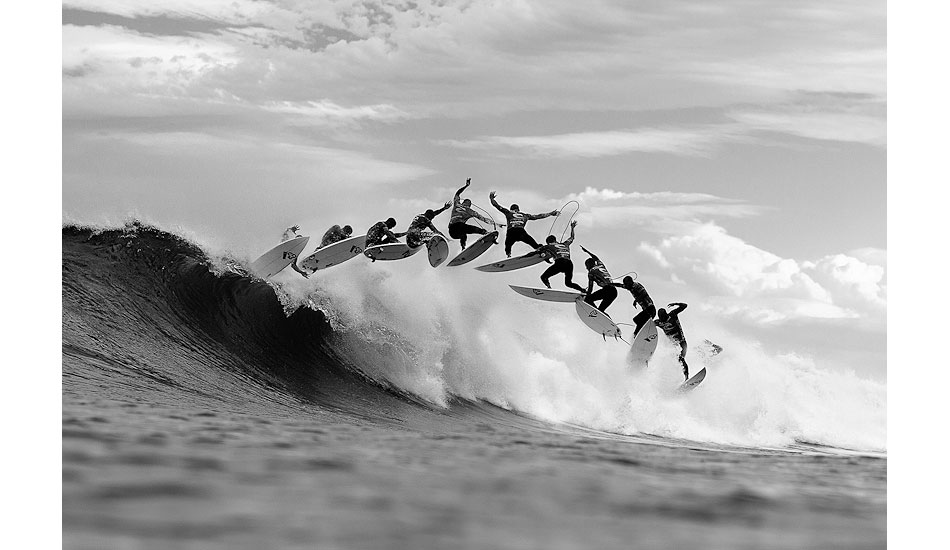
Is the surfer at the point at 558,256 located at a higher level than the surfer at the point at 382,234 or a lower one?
lower

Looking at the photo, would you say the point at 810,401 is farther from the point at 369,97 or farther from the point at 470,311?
the point at 369,97

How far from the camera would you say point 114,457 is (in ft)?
12.8

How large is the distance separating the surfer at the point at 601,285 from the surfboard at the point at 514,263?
515mm

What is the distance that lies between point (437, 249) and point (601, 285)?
1768 mm

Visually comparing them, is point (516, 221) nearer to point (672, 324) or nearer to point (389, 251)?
point (389, 251)

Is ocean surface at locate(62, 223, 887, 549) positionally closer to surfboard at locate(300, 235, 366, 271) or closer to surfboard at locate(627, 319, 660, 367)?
surfboard at locate(627, 319, 660, 367)

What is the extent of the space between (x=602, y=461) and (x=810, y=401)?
274 inches

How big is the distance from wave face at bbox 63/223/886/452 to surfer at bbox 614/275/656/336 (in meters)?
0.16

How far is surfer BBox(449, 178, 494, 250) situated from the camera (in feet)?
29.6

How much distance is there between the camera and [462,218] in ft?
29.7

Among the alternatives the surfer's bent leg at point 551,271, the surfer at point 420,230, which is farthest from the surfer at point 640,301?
the surfer at point 420,230

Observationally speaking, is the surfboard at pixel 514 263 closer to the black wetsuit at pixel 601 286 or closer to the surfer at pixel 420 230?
the black wetsuit at pixel 601 286

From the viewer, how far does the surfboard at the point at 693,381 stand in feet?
31.1

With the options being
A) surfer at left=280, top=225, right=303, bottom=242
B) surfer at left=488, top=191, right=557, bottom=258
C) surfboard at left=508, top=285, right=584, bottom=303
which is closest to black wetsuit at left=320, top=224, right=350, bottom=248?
surfer at left=280, top=225, right=303, bottom=242
